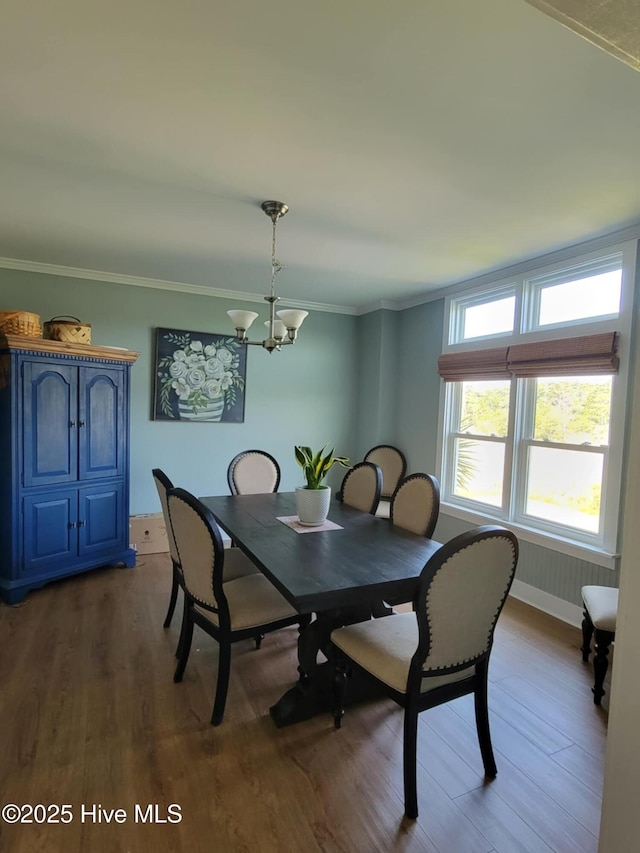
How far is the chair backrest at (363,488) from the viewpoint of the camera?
304 centimetres

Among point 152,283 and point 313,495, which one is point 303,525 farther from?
point 152,283

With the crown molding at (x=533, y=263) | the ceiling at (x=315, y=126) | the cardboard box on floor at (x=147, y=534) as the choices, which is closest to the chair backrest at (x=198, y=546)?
the ceiling at (x=315, y=126)

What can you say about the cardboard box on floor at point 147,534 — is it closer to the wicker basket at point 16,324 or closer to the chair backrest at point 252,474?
the chair backrest at point 252,474

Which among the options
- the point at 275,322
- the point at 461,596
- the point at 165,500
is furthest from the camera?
the point at 275,322

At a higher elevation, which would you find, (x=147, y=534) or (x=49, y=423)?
(x=49, y=423)

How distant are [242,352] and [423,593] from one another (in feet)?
11.5

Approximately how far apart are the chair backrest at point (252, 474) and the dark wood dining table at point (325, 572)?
0.85 metres

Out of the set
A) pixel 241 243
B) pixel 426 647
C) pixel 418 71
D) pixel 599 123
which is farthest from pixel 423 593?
pixel 241 243

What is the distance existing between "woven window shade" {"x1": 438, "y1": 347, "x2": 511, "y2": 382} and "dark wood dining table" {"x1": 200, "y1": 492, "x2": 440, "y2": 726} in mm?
1658

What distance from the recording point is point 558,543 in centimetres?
305

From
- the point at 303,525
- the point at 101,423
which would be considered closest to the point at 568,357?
the point at 303,525

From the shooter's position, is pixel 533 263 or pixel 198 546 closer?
pixel 198 546

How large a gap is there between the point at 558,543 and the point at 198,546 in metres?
2.45

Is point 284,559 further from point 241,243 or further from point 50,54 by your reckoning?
point 241,243
